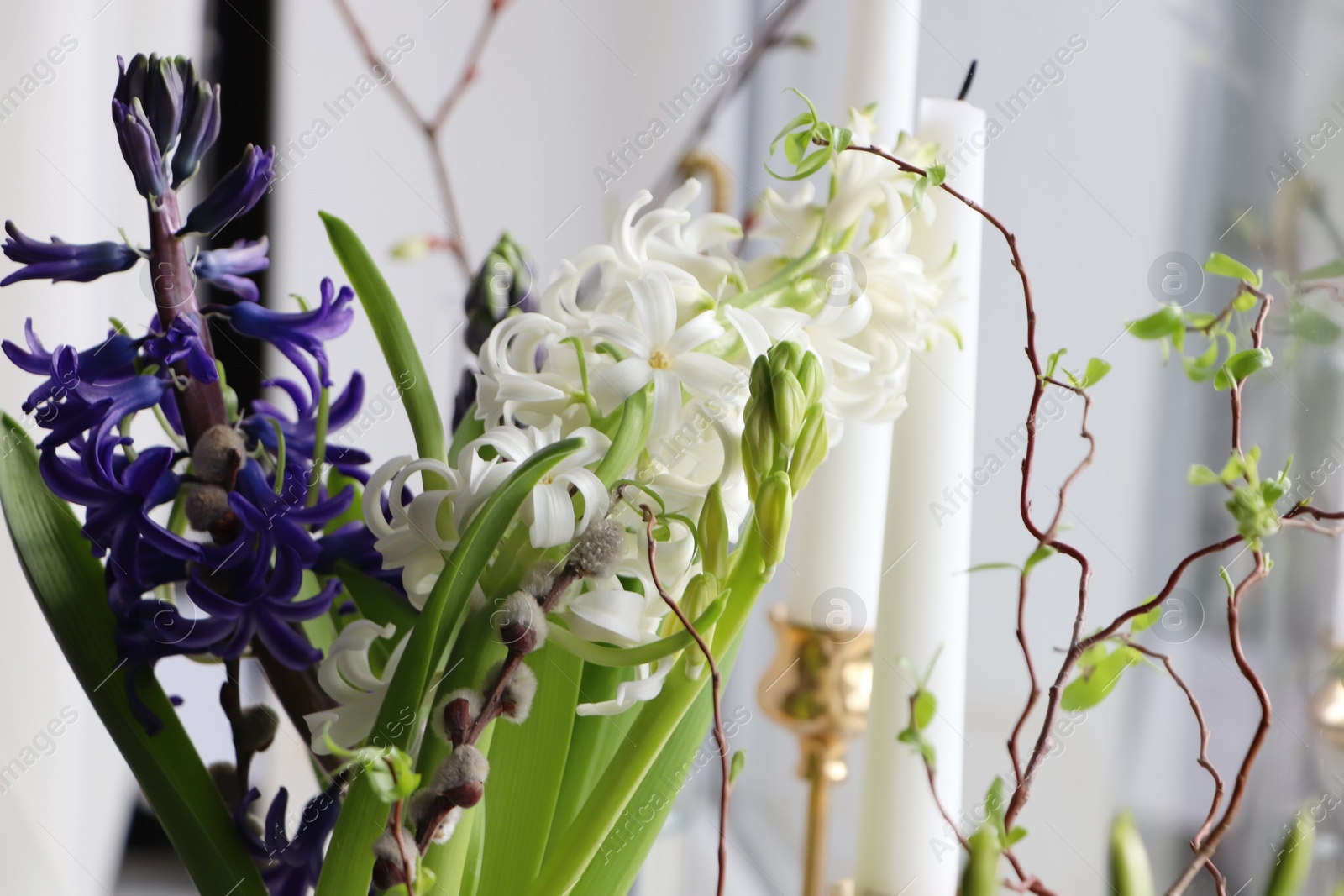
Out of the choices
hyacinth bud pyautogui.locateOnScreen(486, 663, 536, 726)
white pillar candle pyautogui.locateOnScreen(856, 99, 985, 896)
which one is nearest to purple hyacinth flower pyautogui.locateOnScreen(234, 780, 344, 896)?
hyacinth bud pyautogui.locateOnScreen(486, 663, 536, 726)

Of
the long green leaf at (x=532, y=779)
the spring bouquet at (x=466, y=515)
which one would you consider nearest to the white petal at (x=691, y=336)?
the spring bouquet at (x=466, y=515)

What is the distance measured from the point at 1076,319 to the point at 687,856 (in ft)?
1.19

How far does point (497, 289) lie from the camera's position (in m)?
0.40

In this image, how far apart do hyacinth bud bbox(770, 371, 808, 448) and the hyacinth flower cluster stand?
154mm

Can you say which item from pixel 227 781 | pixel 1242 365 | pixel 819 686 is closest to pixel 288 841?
pixel 227 781

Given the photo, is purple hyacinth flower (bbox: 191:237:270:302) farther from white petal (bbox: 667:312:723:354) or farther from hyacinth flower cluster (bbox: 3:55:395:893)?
white petal (bbox: 667:312:723:354)

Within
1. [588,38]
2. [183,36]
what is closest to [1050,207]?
[588,38]

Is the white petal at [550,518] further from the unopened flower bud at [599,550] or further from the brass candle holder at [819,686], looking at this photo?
the brass candle holder at [819,686]

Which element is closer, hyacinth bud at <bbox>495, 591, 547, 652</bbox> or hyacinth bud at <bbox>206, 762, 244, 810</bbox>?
hyacinth bud at <bbox>495, 591, 547, 652</bbox>

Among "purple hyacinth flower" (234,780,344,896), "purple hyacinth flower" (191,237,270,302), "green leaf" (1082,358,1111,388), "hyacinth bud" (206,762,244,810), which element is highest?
"purple hyacinth flower" (191,237,270,302)

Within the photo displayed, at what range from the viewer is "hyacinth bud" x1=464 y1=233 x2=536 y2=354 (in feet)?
1.32

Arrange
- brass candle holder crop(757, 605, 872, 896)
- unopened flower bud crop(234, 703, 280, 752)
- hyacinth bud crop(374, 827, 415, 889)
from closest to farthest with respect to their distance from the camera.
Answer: hyacinth bud crop(374, 827, 415, 889), unopened flower bud crop(234, 703, 280, 752), brass candle holder crop(757, 605, 872, 896)

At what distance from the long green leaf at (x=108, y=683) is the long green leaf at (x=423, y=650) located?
0.19ft

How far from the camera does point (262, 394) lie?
1016mm
